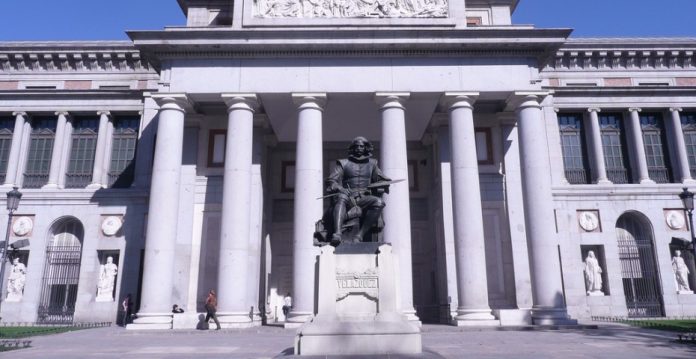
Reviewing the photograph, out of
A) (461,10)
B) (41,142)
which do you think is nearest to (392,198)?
(461,10)

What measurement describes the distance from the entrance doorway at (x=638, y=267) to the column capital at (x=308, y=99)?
1979 cm

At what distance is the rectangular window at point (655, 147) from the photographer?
31.7m

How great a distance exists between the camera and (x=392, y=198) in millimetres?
22562

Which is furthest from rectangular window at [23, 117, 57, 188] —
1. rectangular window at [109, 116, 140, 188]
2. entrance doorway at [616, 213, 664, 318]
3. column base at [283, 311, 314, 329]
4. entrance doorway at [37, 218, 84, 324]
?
entrance doorway at [616, 213, 664, 318]

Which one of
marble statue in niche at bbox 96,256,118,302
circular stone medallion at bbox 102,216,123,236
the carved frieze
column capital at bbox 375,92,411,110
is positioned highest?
the carved frieze

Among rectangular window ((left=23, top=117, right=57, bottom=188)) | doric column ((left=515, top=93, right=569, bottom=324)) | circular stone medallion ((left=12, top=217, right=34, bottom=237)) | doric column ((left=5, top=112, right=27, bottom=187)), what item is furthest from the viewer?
rectangular window ((left=23, top=117, right=57, bottom=188))

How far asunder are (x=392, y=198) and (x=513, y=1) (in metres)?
15.1

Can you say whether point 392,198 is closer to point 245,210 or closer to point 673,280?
point 245,210

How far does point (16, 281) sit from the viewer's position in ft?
94.4

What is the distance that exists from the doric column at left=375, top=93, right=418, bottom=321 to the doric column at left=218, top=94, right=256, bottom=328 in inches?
249

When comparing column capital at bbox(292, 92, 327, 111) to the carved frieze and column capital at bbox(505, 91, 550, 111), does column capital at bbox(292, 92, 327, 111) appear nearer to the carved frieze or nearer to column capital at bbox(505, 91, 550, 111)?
the carved frieze

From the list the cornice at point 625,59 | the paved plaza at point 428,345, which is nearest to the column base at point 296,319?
the paved plaza at point 428,345

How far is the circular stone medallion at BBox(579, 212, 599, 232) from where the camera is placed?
1170 inches

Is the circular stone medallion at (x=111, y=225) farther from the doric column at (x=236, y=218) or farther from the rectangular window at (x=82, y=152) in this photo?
the doric column at (x=236, y=218)
